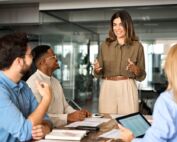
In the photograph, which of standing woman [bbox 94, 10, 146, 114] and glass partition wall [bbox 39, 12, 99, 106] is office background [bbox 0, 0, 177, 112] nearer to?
glass partition wall [bbox 39, 12, 99, 106]

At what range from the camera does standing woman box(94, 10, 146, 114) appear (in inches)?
118

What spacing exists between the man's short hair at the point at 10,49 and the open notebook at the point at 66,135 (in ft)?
1.56

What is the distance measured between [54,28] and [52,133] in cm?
541

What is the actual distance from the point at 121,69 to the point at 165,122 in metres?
1.60

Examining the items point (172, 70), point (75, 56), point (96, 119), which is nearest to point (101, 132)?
point (96, 119)

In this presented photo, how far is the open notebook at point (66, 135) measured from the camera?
1820 millimetres

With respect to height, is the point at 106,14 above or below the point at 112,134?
above

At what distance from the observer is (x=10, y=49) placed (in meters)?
1.93

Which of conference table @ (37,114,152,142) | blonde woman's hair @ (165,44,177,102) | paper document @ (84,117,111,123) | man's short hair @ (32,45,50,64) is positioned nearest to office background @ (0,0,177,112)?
man's short hair @ (32,45,50,64)

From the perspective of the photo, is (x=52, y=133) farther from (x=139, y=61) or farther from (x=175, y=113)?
(x=139, y=61)

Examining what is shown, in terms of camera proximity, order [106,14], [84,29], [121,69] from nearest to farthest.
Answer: [121,69], [106,14], [84,29]

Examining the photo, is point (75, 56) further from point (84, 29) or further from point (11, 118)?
point (11, 118)

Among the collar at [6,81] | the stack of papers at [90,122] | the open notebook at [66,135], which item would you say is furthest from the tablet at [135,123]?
the collar at [6,81]

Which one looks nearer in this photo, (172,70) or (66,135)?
(172,70)
